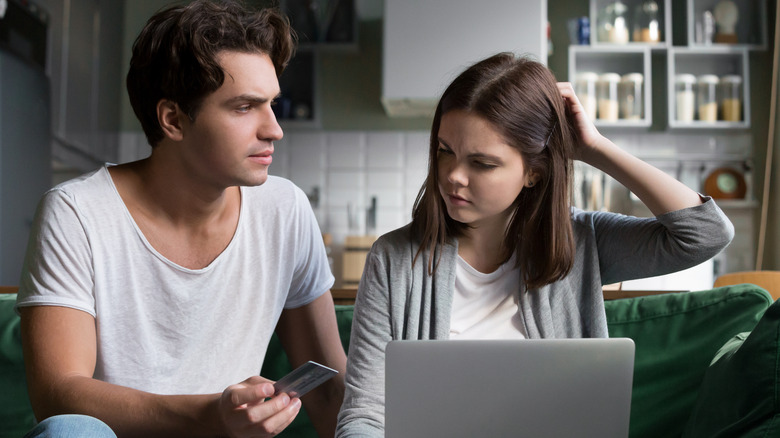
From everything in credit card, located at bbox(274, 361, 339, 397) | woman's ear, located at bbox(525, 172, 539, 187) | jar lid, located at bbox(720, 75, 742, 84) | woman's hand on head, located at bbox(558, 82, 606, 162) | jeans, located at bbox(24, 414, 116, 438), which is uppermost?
jar lid, located at bbox(720, 75, 742, 84)

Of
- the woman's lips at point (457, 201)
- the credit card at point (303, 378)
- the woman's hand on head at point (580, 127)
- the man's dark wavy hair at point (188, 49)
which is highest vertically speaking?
the man's dark wavy hair at point (188, 49)

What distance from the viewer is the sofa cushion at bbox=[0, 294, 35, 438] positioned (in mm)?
1601

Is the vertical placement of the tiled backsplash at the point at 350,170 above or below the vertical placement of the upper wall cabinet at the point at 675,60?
below

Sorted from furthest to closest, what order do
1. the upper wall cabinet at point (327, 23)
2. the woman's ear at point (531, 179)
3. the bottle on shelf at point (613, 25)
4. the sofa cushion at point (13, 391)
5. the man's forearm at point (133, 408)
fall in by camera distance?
the upper wall cabinet at point (327, 23)
the bottle on shelf at point (613, 25)
the sofa cushion at point (13, 391)
the woman's ear at point (531, 179)
the man's forearm at point (133, 408)

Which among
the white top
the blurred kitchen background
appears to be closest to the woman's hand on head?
the white top

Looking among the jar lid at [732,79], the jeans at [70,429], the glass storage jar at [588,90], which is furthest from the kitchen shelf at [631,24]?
the jeans at [70,429]

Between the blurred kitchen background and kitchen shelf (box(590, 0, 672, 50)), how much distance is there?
0.04 ft

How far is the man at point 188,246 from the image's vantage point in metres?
1.36

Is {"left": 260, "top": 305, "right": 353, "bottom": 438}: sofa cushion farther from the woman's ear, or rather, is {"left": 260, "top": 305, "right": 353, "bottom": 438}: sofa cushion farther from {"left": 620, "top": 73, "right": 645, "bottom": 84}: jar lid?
{"left": 620, "top": 73, "right": 645, "bottom": 84}: jar lid

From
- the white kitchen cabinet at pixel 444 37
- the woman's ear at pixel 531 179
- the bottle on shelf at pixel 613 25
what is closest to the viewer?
the woman's ear at pixel 531 179

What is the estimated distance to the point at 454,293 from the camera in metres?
1.43

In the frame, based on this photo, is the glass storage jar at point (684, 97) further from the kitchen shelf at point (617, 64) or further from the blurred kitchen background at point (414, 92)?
the kitchen shelf at point (617, 64)

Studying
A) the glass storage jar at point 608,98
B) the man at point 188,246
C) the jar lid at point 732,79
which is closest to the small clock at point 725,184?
the jar lid at point 732,79

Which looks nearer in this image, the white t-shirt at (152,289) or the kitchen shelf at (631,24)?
the white t-shirt at (152,289)
